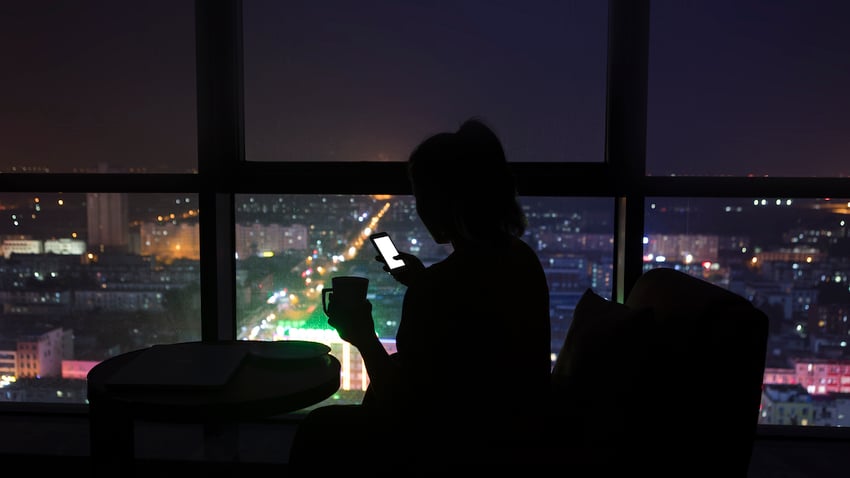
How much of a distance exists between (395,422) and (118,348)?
73.9 inches

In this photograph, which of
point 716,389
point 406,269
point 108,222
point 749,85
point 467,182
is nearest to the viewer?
point 716,389

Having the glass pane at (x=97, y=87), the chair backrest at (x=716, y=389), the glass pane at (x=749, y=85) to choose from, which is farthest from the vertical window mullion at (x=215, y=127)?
the chair backrest at (x=716, y=389)

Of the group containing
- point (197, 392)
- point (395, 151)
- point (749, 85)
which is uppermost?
point (749, 85)

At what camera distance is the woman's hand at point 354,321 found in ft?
4.19

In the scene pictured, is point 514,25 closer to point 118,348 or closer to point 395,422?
point 395,422

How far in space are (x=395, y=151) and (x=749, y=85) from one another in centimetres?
153

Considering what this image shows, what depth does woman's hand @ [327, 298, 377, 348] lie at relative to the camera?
1277 mm

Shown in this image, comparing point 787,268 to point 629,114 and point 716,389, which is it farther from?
point 716,389

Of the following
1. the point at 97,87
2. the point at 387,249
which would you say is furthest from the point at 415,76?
the point at 97,87

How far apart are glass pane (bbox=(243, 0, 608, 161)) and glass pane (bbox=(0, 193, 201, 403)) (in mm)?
631

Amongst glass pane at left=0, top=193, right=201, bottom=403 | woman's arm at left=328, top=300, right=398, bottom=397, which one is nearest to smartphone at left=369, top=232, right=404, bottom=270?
woman's arm at left=328, top=300, right=398, bottom=397

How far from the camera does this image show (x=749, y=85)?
2352 millimetres

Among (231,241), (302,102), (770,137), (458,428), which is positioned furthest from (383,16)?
(458,428)

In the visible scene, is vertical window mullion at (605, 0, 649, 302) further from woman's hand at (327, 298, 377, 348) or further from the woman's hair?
woman's hand at (327, 298, 377, 348)
